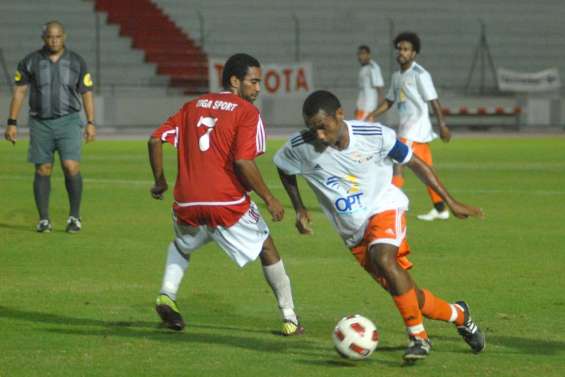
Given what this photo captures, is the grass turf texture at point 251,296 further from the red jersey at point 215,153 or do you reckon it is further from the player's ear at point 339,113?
the player's ear at point 339,113

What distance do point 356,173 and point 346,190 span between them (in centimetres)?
12

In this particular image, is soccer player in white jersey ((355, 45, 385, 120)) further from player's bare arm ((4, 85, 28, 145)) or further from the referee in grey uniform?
player's bare arm ((4, 85, 28, 145))

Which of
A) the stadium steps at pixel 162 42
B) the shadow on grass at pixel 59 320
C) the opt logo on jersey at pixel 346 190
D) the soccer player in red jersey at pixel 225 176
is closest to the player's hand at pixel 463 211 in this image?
the opt logo on jersey at pixel 346 190

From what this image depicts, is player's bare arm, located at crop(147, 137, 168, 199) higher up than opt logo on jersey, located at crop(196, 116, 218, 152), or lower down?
lower down

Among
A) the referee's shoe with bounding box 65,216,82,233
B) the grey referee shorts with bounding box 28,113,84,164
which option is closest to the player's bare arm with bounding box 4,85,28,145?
the grey referee shorts with bounding box 28,113,84,164

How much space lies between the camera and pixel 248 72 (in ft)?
25.7

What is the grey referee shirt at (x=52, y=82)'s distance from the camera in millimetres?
12859

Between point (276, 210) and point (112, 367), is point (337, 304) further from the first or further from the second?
point (112, 367)

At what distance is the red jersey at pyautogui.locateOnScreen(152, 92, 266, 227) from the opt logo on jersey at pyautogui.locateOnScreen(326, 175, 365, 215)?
65 centimetres

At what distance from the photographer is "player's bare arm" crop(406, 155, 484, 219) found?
23.1 ft

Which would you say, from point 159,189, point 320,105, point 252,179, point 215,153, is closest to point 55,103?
point 159,189

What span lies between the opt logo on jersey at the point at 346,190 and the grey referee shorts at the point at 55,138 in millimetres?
6169

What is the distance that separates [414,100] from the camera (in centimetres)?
1473

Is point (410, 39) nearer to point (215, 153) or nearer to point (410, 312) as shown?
point (215, 153)
